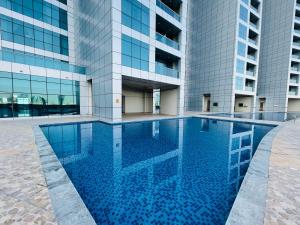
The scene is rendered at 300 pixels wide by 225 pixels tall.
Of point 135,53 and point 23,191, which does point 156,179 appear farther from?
point 135,53

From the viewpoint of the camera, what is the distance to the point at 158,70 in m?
18.2

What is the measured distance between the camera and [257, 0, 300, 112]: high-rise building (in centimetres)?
3453

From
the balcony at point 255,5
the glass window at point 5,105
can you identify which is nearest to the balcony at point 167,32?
the glass window at point 5,105

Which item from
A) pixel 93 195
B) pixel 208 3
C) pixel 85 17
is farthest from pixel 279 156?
pixel 208 3

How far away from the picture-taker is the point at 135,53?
51.9ft

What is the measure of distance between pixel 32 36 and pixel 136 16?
15.8 meters

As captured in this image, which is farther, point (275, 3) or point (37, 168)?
point (275, 3)

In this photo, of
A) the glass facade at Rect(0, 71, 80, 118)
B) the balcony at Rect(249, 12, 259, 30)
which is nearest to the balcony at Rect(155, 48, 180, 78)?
the glass facade at Rect(0, 71, 80, 118)

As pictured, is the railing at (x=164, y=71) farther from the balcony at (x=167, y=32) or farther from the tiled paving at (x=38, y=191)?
the tiled paving at (x=38, y=191)

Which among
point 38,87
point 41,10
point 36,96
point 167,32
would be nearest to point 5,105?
point 36,96

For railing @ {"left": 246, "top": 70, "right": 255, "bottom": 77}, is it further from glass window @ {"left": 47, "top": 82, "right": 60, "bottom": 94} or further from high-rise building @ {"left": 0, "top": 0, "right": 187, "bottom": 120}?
glass window @ {"left": 47, "top": 82, "right": 60, "bottom": 94}

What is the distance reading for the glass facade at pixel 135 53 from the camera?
49.3ft

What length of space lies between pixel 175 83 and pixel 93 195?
18.7 m

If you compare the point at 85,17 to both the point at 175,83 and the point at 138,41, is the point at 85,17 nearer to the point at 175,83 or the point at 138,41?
the point at 138,41
